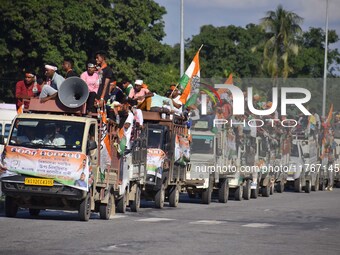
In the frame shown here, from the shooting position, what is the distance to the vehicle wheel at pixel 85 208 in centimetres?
2122

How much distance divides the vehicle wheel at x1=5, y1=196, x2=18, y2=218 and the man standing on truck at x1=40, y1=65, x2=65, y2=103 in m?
1.91

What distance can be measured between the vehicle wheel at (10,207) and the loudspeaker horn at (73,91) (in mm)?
2038

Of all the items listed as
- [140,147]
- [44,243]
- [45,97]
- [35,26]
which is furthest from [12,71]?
[44,243]

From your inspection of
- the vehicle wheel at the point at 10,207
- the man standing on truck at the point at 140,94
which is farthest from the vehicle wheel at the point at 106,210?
the man standing on truck at the point at 140,94

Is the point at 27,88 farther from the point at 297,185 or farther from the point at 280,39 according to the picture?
the point at 280,39

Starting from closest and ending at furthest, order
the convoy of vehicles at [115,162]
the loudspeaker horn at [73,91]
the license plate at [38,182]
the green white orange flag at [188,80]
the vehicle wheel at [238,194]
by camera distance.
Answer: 1. the license plate at [38,182]
2. the convoy of vehicles at [115,162]
3. the loudspeaker horn at [73,91]
4. the green white orange flag at [188,80]
5. the vehicle wheel at [238,194]

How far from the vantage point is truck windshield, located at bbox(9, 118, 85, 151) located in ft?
68.7

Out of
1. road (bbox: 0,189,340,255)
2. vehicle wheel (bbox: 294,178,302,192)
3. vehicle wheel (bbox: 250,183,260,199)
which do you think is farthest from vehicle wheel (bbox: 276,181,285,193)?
road (bbox: 0,189,340,255)

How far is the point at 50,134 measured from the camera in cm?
2100

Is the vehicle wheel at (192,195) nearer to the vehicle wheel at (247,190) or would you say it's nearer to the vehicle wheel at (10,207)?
the vehicle wheel at (247,190)

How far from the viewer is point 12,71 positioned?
56438 millimetres

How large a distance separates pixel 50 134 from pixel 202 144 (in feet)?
39.4

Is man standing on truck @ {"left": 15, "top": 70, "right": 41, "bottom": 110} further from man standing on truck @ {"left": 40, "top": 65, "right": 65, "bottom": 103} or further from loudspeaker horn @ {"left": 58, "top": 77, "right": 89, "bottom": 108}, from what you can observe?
loudspeaker horn @ {"left": 58, "top": 77, "right": 89, "bottom": 108}

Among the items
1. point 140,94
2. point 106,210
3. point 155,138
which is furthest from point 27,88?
point 155,138
